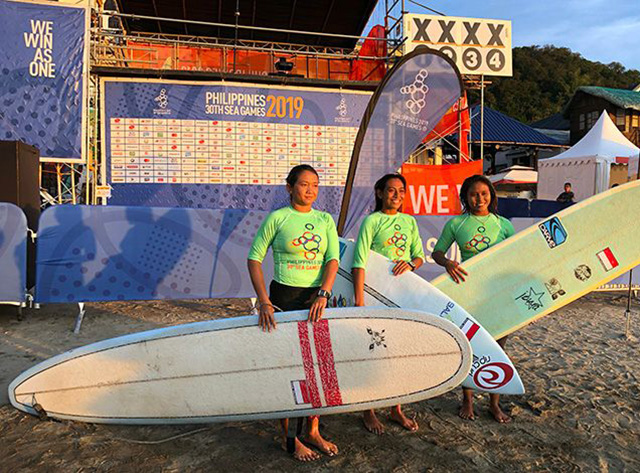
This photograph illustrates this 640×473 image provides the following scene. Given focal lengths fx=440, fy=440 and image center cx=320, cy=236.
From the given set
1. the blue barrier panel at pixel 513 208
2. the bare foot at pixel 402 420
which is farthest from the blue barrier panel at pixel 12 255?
the blue barrier panel at pixel 513 208

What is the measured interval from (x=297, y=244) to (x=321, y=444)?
3.59 ft

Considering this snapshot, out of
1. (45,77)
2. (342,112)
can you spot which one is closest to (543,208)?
(342,112)

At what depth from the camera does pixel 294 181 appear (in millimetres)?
2387

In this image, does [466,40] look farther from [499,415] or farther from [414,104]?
[499,415]

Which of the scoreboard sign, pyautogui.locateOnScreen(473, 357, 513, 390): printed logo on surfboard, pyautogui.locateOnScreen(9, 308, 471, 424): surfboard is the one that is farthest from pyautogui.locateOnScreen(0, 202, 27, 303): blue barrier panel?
the scoreboard sign

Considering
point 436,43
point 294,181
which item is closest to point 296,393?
point 294,181

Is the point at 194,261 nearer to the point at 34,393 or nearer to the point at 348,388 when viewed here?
the point at 34,393

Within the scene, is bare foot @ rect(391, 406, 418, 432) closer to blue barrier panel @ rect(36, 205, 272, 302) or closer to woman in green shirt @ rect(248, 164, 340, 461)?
woman in green shirt @ rect(248, 164, 340, 461)

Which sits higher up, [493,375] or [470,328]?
[470,328]

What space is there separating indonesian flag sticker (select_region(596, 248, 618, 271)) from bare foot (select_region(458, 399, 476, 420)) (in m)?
1.61

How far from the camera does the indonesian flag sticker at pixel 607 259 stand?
3.40 metres

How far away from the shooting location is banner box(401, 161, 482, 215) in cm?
725

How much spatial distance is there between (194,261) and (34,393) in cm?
255

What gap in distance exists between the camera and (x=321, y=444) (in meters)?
2.39
